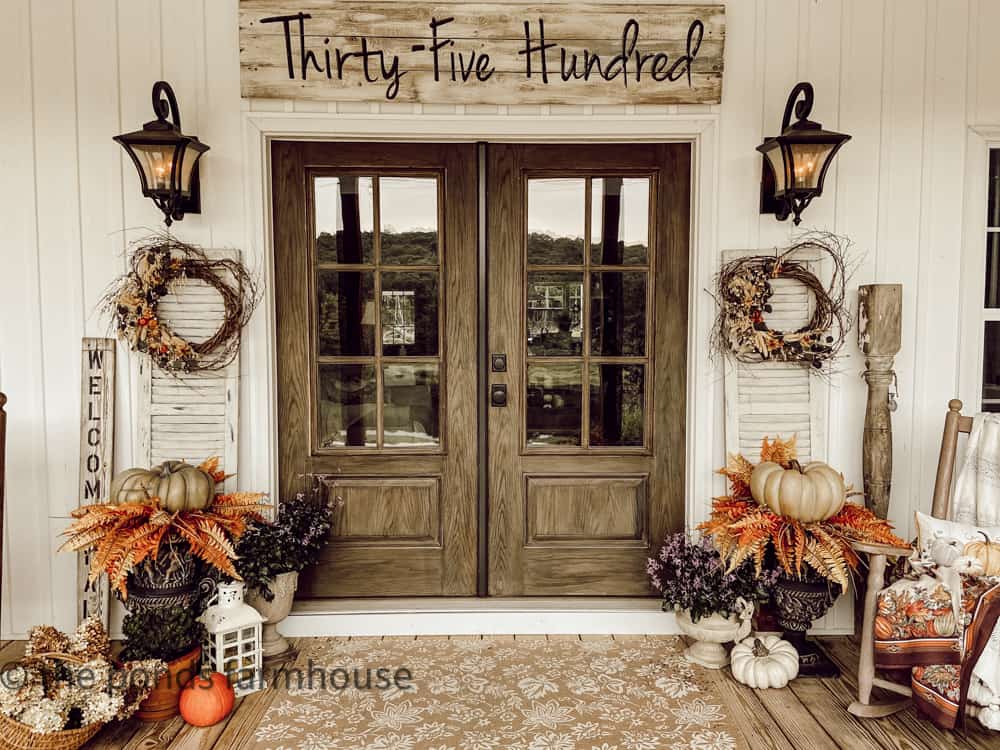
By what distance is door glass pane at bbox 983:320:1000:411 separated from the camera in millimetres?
3377

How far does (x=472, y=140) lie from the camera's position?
3277 millimetres

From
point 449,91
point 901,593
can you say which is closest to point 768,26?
point 449,91

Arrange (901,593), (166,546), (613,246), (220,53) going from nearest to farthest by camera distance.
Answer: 1. (901,593)
2. (166,546)
3. (220,53)
4. (613,246)

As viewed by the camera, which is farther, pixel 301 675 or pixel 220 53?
pixel 220 53

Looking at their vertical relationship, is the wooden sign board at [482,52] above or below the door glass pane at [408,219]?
above

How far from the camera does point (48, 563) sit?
327 cm

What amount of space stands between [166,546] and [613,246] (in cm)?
234

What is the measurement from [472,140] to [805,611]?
250 centimetres

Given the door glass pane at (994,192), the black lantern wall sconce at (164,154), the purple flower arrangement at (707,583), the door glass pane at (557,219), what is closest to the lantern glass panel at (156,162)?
the black lantern wall sconce at (164,154)

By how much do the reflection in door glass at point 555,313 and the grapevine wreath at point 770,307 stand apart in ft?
2.11

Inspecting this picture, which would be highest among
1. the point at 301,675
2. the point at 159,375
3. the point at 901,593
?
the point at 159,375

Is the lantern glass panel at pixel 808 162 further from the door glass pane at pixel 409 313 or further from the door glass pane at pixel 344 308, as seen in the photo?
the door glass pane at pixel 344 308

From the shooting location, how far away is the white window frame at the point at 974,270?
327 centimetres

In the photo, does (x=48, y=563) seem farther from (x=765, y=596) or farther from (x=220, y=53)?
(x=765, y=596)
